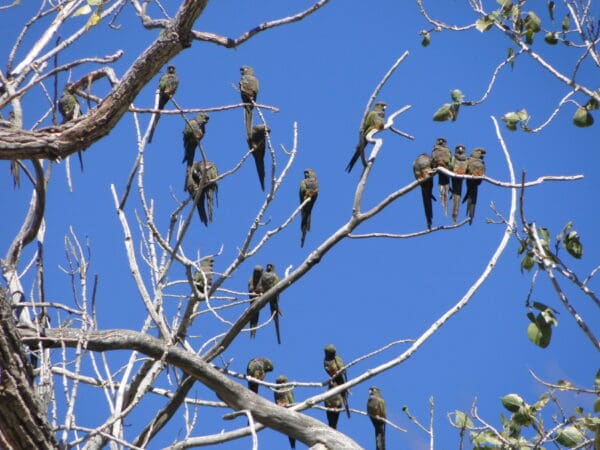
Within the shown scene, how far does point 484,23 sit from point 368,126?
1.52 m

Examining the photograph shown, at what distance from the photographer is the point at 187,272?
4266 millimetres

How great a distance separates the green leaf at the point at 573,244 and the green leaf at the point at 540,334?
14.0 inches

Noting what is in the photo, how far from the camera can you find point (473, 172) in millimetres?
7738

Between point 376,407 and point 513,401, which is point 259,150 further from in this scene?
point 513,401

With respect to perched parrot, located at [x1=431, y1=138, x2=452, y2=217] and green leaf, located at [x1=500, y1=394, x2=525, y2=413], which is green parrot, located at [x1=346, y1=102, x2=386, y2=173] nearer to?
perched parrot, located at [x1=431, y1=138, x2=452, y2=217]

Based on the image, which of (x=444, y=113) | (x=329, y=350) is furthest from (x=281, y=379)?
(x=444, y=113)

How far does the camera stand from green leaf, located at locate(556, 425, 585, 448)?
3.54m

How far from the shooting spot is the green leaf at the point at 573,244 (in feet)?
11.8

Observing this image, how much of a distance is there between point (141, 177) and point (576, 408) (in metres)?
2.18

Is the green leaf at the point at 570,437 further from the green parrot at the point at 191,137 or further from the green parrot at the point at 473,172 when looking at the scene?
the green parrot at the point at 191,137

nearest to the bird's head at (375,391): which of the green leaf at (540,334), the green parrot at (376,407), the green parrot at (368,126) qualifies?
the green parrot at (376,407)

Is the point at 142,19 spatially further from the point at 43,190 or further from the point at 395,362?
the point at 395,362

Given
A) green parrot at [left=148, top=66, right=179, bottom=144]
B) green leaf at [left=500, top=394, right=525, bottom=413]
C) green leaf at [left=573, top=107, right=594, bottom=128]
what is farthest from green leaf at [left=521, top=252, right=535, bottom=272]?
green parrot at [left=148, top=66, right=179, bottom=144]

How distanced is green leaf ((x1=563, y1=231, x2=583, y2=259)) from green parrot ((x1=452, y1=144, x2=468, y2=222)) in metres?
3.37
